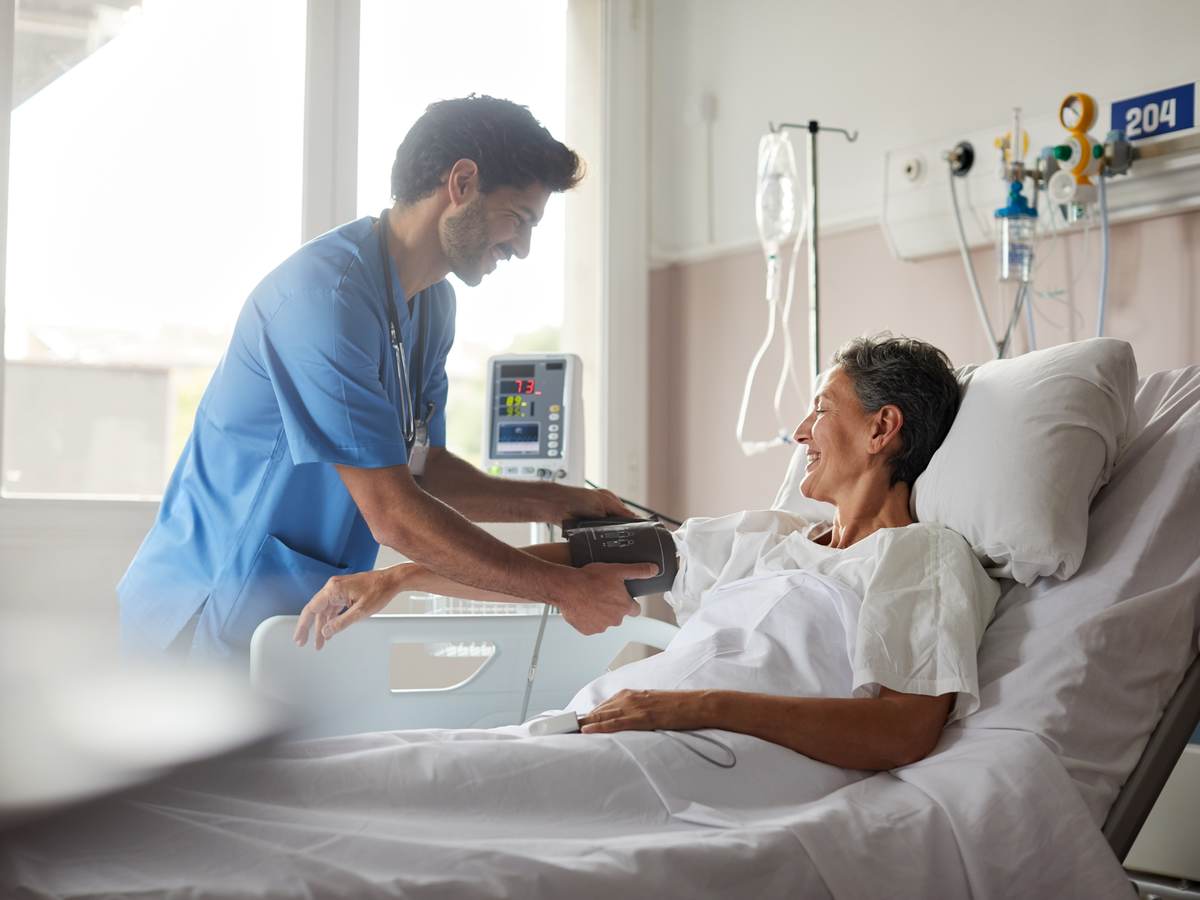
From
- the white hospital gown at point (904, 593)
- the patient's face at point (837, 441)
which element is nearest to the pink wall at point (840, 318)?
the patient's face at point (837, 441)

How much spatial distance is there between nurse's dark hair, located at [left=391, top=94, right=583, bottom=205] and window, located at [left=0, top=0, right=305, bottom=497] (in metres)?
1.22

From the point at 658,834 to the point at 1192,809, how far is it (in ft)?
3.94

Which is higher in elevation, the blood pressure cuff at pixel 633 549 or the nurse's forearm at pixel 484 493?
the nurse's forearm at pixel 484 493

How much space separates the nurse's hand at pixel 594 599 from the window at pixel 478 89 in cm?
155

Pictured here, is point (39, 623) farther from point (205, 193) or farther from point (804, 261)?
point (804, 261)

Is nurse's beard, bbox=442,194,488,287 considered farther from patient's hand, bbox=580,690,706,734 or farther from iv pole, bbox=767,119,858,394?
iv pole, bbox=767,119,858,394

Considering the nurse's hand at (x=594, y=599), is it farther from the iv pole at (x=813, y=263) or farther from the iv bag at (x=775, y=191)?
the iv bag at (x=775, y=191)

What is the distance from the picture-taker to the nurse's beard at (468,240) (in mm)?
1842

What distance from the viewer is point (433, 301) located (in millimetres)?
2029

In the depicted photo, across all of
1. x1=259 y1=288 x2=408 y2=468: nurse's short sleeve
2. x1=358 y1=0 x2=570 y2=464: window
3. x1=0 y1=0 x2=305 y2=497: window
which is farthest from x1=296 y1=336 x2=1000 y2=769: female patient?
x1=358 y1=0 x2=570 y2=464: window

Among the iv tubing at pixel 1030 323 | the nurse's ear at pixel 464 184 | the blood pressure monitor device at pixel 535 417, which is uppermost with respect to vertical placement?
the nurse's ear at pixel 464 184

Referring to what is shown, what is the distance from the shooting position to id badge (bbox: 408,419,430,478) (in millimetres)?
2012

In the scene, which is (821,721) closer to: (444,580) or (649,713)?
(649,713)

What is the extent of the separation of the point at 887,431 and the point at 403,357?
73cm
